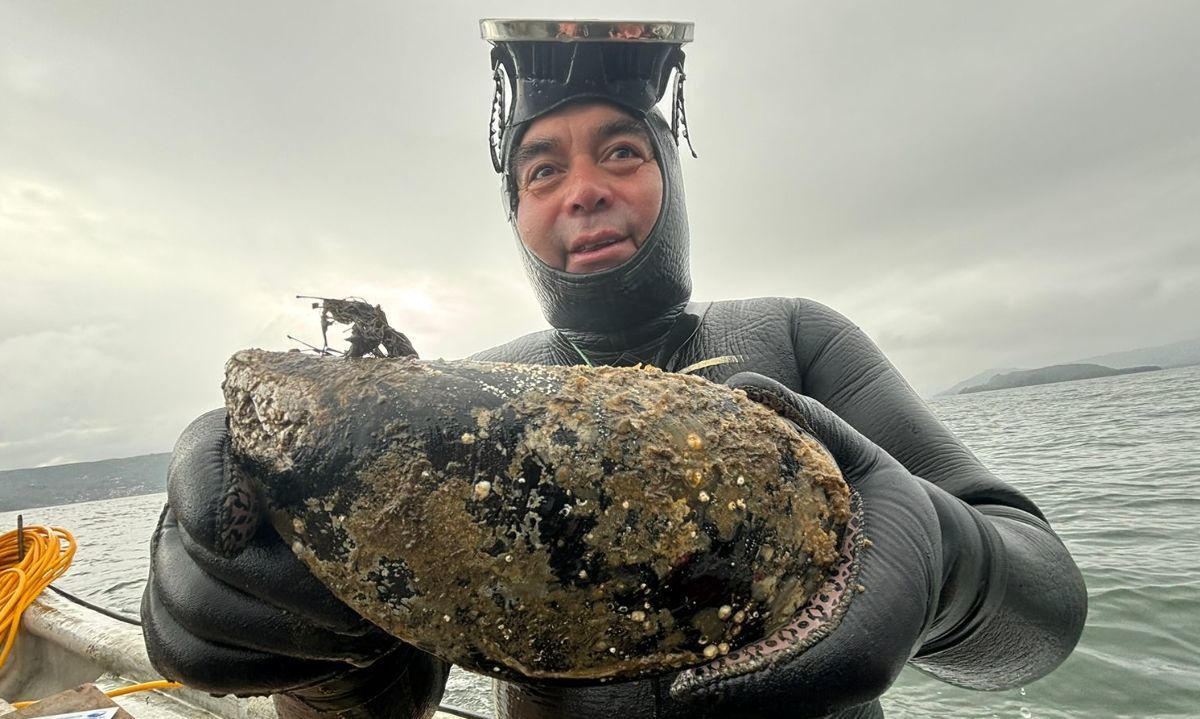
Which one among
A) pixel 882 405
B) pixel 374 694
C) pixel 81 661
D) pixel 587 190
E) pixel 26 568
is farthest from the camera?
pixel 26 568

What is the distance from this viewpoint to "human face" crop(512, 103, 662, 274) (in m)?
2.39

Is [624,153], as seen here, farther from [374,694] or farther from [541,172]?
[374,694]

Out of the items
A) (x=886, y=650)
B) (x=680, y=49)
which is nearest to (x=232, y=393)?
(x=886, y=650)

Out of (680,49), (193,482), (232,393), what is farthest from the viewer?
(680,49)

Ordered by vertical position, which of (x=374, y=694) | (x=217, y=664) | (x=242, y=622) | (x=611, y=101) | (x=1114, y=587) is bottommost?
(x=1114, y=587)

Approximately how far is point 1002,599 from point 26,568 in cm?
1019

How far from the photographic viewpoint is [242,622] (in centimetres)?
147

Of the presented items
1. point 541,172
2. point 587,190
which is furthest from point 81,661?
point 587,190

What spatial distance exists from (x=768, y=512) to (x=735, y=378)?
0.39 metres

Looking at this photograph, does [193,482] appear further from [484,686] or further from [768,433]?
[484,686]

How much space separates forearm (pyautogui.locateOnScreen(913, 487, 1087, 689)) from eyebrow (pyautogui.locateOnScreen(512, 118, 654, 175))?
71.0 inches

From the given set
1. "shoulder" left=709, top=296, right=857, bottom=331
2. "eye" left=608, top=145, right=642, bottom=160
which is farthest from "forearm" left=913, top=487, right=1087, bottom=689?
"eye" left=608, top=145, right=642, bottom=160

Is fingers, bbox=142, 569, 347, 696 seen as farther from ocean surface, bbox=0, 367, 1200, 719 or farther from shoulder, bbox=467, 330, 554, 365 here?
ocean surface, bbox=0, 367, 1200, 719

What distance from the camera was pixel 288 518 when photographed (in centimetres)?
136
